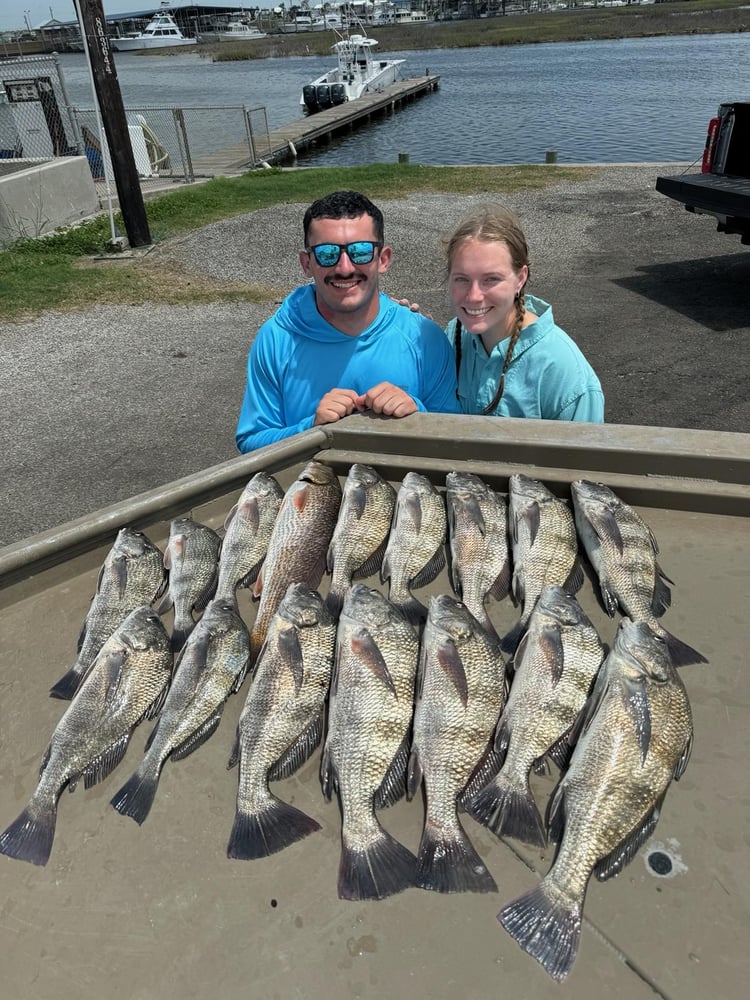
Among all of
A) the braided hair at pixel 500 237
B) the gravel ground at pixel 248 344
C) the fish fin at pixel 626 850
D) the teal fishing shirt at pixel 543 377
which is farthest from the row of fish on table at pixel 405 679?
the gravel ground at pixel 248 344

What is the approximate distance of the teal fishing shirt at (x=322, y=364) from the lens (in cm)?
386

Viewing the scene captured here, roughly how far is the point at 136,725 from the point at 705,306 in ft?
30.9

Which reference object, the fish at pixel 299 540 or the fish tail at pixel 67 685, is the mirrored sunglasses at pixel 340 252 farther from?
the fish tail at pixel 67 685

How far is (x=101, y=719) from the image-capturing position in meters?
2.32

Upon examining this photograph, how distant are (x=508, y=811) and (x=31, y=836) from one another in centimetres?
144

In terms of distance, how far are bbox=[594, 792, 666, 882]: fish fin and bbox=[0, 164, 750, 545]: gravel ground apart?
5.06 m

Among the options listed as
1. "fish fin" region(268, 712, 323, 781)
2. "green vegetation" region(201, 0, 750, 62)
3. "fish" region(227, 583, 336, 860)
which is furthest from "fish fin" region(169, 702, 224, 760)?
"green vegetation" region(201, 0, 750, 62)

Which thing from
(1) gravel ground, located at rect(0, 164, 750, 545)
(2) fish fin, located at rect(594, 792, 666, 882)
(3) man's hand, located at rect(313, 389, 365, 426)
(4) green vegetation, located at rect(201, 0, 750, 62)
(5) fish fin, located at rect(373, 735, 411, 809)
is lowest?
(1) gravel ground, located at rect(0, 164, 750, 545)

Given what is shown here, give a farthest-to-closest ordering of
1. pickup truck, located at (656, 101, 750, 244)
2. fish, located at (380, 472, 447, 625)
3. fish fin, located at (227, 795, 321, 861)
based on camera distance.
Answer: pickup truck, located at (656, 101, 750, 244), fish, located at (380, 472, 447, 625), fish fin, located at (227, 795, 321, 861)

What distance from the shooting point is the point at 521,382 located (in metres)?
3.72

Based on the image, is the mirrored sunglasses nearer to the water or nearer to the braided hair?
the braided hair

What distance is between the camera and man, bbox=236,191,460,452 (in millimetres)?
3592

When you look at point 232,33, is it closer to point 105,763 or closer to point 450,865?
point 105,763

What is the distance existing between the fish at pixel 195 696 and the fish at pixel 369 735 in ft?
1.34
